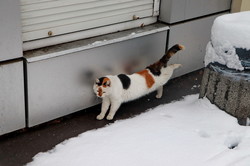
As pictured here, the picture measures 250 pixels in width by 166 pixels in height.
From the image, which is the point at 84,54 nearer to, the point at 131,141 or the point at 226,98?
the point at 131,141

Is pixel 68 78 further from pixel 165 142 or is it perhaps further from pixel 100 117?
pixel 165 142

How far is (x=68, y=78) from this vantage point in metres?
4.60

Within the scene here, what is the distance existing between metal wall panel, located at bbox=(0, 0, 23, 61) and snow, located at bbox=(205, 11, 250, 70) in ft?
6.49

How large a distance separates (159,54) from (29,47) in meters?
1.84

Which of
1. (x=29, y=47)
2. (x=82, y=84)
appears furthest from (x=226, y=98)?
(x=29, y=47)

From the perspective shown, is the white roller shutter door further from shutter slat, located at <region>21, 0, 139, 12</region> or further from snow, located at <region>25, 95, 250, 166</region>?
snow, located at <region>25, 95, 250, 166</region>

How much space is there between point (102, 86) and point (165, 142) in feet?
2.89

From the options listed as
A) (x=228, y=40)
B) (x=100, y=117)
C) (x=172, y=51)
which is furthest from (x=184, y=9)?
(x=100, y=117)

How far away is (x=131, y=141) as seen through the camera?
168 inches

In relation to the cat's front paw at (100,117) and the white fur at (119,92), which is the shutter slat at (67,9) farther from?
the cat's front paw at (100,117)

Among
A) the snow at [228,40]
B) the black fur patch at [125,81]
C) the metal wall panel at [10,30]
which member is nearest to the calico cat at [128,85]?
the black fur patch at [125,81]

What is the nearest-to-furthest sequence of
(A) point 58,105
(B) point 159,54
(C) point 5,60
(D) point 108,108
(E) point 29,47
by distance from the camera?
(C) point 5,60
(E) point 29,47
(A) point 58,105
(D) point 108,108
(B) point 159,54

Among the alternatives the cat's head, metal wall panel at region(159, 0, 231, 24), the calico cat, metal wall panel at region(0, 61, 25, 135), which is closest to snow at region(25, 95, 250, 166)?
the calico cat

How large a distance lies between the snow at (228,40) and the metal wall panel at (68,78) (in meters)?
1.03
